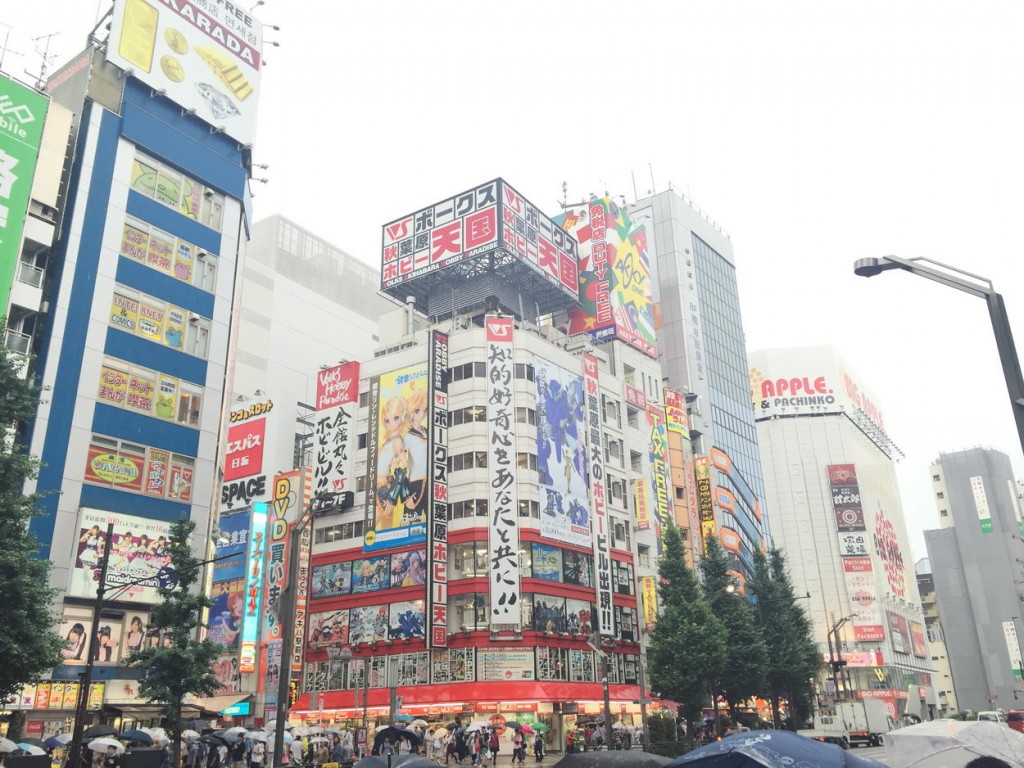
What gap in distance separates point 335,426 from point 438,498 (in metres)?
11.8

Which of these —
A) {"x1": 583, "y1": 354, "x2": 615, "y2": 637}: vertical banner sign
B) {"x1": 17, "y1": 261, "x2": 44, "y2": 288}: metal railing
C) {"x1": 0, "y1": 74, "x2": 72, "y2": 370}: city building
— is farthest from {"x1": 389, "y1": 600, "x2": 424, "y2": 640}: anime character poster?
{"x1": 17, "y1": 261, "x2": 44, "y2": 288}: metal railing

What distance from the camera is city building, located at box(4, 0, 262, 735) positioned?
35.9 meters

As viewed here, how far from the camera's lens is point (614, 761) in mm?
10344

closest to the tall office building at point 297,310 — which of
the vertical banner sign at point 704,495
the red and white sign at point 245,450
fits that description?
the red and white sign at point 245,450

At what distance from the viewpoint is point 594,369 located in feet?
222

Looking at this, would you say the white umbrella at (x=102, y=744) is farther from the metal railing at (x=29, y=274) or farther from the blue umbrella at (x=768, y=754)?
the blue umbrella at (x=768, y=754)

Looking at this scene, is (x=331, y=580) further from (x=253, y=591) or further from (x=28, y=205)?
(x=28, y=205)

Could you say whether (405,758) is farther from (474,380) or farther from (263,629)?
(263,629)

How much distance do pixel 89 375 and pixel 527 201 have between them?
40.6 meters

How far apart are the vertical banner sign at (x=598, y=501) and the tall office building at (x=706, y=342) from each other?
25225mm

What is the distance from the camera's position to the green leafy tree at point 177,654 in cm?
3014

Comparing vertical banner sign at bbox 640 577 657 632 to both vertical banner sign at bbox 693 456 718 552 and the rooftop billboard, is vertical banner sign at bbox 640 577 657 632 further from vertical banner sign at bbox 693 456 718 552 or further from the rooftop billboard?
the rooftop billboard

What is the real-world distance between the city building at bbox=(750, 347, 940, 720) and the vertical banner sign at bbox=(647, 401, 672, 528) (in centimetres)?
5031

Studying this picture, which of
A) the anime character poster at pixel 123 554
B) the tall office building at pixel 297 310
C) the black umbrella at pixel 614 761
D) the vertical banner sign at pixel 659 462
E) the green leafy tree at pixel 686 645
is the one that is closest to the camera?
the black umbrella at pixel 614 761
